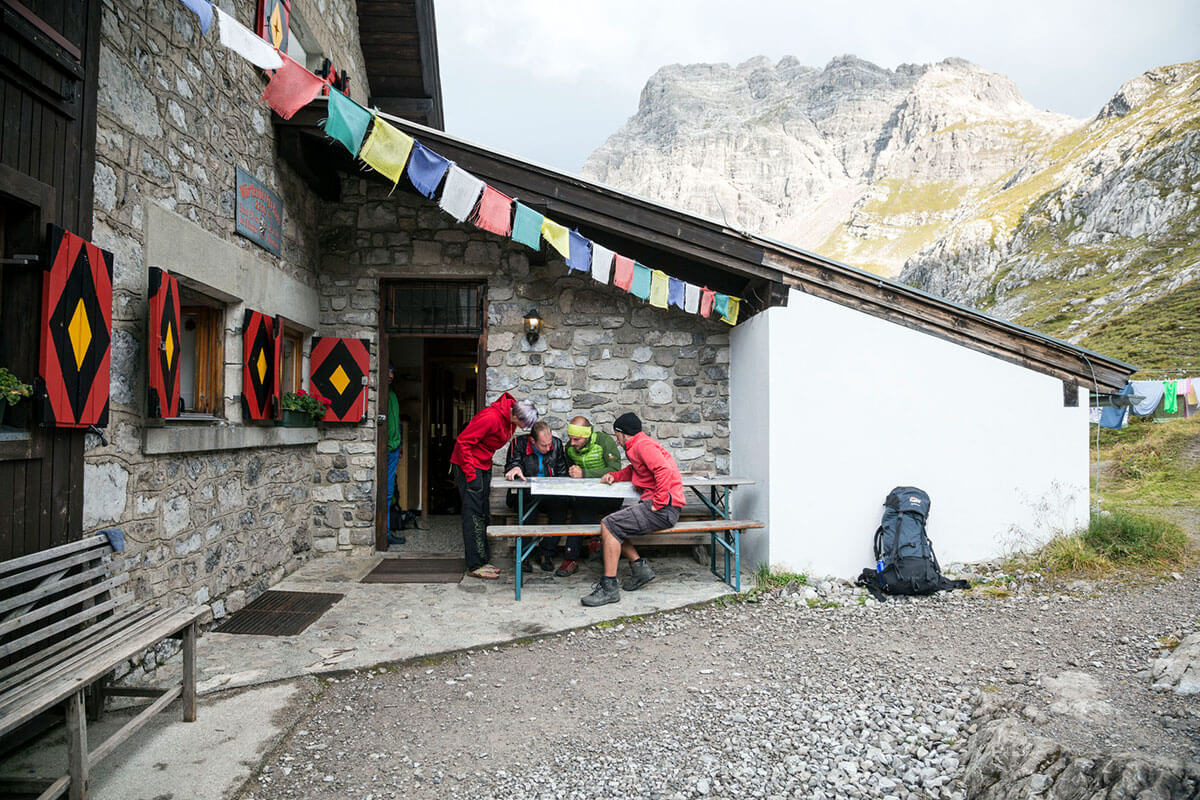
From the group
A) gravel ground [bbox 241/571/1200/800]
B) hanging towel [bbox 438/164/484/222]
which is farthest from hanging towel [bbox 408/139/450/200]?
gravel ground [bbox 241/571/1200/800]

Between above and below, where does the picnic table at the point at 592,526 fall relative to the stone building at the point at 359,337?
below

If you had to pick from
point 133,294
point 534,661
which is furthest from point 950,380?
point 133,294

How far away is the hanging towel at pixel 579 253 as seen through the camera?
5.52 m

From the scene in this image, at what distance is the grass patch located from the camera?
210 inches

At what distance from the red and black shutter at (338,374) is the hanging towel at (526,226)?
1.98 meters

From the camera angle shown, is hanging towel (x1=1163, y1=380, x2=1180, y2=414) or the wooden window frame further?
hanging towel (x1=1163, y1=380, x2=1180, y2=414)

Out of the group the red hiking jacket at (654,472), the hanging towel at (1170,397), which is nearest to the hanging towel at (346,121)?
the red hiking jacket at (654,472)

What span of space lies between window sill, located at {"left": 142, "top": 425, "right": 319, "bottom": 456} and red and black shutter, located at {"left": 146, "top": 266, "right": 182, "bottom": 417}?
14cm

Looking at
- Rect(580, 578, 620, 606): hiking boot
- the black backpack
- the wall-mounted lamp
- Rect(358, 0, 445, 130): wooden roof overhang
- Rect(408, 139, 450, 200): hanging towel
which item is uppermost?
Rect(358, 0, 445, 130): wooden roof overhang

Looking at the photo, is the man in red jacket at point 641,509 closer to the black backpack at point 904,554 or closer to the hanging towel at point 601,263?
the hanging towel at point 601,263

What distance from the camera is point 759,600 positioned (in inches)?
197

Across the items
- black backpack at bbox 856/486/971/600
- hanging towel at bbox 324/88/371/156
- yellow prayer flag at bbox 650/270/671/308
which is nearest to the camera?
hanging towel at bbox 324/88/371/156

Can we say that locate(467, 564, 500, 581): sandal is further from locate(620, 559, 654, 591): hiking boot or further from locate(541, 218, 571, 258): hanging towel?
locate(541, 218, 571, 258): hanging towel

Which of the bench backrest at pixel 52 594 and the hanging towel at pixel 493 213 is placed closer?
the bench backrest at pixel 52 594
